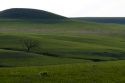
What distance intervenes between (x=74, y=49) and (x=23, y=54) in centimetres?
2044

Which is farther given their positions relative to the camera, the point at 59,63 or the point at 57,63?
the point at 59,63

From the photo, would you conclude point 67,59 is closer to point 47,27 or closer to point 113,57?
point 113,57

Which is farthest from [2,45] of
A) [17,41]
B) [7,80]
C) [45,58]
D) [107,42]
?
[7,80]

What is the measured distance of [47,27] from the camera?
192 meters

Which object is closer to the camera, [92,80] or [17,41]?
[92,80]

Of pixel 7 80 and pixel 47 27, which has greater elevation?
pixel 7 80

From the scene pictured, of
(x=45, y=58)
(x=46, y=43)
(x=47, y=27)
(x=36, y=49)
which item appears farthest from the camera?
(x=47, y=27)

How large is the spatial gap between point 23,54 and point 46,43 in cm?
2965

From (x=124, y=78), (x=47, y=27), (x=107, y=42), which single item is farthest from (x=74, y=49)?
(x=47, y=27)

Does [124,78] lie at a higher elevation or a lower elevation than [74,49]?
higher

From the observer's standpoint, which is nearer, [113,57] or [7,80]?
[7,80]

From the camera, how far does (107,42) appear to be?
5044 inches

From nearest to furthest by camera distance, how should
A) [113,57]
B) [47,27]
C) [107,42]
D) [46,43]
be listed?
[113,57], [46,43], [107,42], [47,27]

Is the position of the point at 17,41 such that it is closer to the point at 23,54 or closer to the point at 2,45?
the point at 2,45
